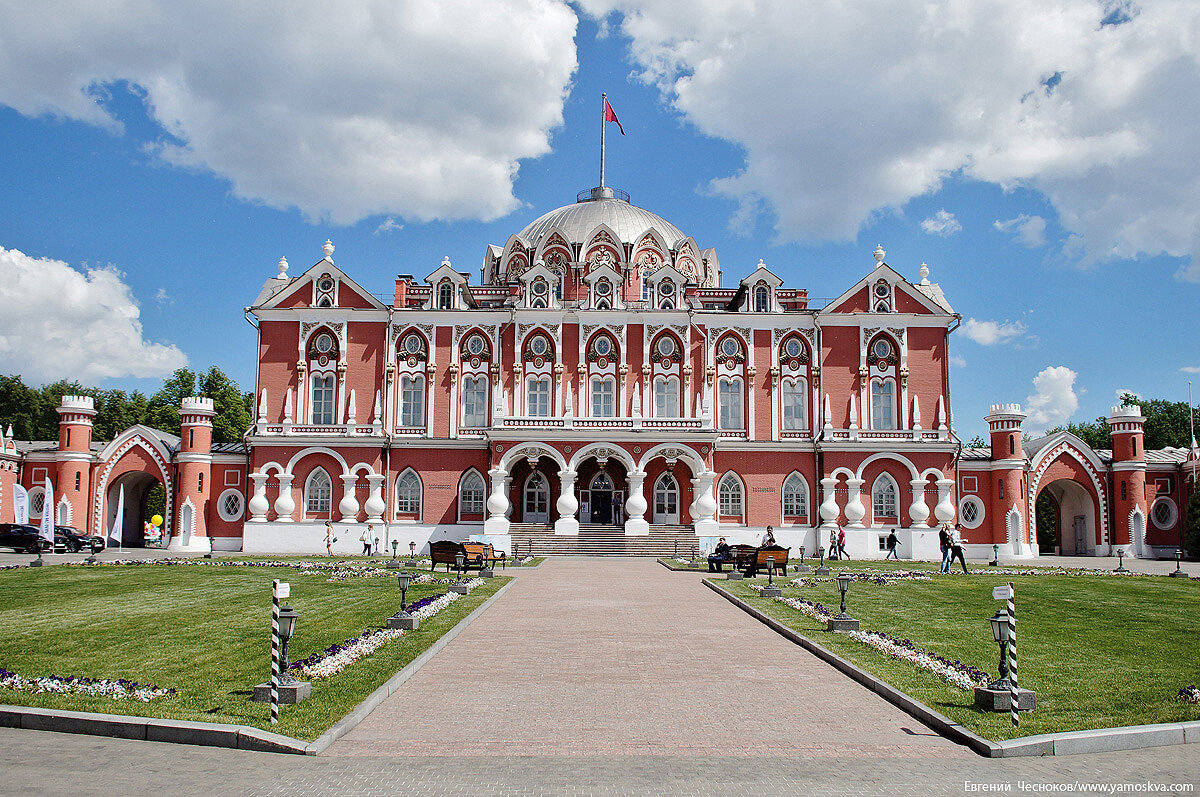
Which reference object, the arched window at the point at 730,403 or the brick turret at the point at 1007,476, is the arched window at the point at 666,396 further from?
the brick turret at the point at 1007,476

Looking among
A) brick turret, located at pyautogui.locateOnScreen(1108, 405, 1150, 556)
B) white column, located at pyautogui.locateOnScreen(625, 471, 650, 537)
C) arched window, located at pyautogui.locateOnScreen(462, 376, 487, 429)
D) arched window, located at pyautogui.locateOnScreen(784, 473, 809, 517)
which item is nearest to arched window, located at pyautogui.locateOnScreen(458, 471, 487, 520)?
arched window, located at pyautogui.locateOnScreen(462, 376, 487, 429)

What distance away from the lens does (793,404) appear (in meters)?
44.5

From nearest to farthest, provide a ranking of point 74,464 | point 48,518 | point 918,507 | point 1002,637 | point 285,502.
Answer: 1. point 1002,637
2. point 48,518
3. point 918,507
4. point 285,502
5. point 74,464

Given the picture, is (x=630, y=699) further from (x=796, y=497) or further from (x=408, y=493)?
(x=796, y=497)

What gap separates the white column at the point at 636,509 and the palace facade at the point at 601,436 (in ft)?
0.51

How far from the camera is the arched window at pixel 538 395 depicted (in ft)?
145

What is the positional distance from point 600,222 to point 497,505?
1844cm

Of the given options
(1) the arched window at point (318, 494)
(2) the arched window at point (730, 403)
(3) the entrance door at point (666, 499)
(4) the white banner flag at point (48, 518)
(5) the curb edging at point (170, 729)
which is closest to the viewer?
(5) the curb edging at point (170, 729)

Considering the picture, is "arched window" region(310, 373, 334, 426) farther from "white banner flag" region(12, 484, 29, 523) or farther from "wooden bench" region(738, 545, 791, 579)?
"wooden bench" region(738, 545, 791, 579)

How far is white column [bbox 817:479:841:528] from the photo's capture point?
1649 inches

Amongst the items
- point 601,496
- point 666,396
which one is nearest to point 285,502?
point 601,496

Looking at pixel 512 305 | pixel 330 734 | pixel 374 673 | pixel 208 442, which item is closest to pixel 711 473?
pixel 512 305

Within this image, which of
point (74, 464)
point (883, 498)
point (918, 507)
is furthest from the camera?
point (74, 464)

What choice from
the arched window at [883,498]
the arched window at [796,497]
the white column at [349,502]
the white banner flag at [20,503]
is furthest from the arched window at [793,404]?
the white banner flag at [20,503]
